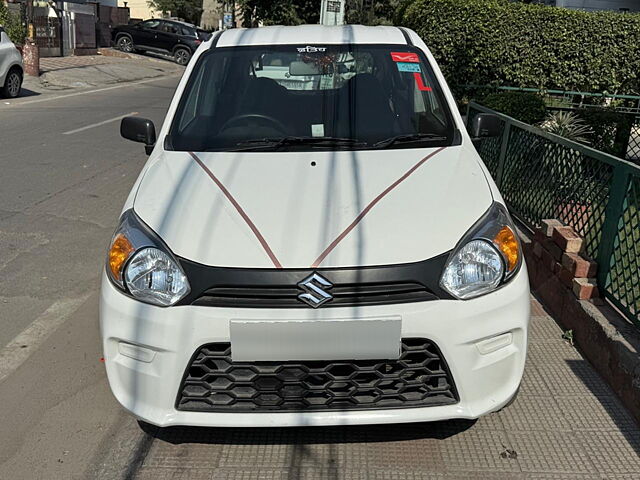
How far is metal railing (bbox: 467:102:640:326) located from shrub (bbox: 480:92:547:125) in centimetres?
310

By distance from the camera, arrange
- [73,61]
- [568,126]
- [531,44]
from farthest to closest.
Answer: [73,61] → [531,44] → [568,126]

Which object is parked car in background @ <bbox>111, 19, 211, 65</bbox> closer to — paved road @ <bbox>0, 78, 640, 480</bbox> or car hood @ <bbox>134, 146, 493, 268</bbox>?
paved road @ <bbox>0, 78, 640, 480</bbox>

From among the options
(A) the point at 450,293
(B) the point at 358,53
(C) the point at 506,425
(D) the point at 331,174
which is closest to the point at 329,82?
(B) the point at 358,53

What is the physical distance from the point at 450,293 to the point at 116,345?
4.40 feet

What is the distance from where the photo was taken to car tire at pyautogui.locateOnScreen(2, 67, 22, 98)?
14.8m

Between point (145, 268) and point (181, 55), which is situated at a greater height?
point (145, 268)

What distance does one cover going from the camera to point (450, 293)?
2506 millimetres

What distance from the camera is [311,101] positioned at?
3.81 metres

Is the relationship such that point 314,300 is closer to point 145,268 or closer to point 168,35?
point 145,268

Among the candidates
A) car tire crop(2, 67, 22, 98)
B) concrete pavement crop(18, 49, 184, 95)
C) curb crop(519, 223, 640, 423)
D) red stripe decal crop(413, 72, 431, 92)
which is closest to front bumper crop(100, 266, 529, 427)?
curb crop(519, 223, 640, 423)

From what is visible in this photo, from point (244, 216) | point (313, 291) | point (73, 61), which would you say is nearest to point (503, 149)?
point (244, 216)

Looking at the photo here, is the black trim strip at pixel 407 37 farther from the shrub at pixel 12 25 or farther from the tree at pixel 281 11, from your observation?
the shrub at pixel 12 25

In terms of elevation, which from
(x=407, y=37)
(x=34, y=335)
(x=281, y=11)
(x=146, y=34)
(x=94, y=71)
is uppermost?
(x=281, y=11)

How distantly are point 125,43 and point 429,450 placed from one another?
1187 inches
